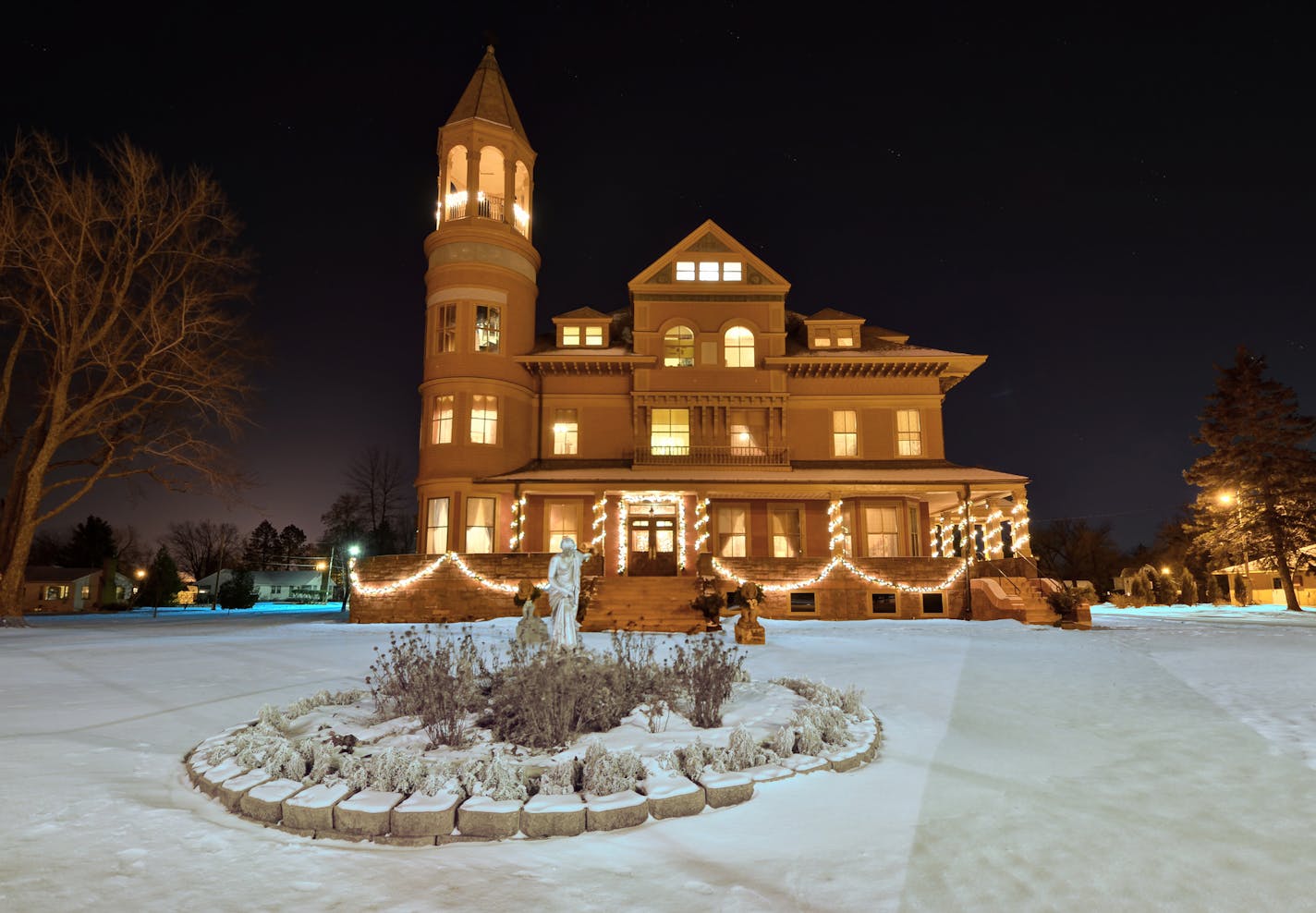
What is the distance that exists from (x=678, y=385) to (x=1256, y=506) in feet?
87.6

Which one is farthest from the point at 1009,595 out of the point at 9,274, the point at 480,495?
the point at 9,274

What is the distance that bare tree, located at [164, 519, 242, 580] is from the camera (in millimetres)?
88250

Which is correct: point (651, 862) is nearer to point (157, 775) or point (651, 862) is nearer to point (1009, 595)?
point (157, 775)

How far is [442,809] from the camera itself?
183 inches

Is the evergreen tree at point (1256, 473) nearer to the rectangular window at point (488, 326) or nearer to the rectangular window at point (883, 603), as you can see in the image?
the rectangular window at point (883, 603)

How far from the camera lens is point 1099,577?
66.9 meters

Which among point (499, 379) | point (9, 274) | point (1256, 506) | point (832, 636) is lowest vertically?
point (832, 636)

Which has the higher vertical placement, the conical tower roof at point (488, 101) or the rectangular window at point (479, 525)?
the conical tower roof at point (488, 101)

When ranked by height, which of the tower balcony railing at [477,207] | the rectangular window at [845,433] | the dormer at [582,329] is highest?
the tower balcony railing at [477,207]

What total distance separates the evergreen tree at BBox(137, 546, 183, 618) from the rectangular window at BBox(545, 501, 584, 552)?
→ 3752 centimetres

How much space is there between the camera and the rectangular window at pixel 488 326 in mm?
27312

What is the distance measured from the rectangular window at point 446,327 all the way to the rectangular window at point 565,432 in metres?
4.80

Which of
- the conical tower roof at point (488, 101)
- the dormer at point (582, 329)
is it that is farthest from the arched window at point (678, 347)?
the conical tower roof at point (488, 101)

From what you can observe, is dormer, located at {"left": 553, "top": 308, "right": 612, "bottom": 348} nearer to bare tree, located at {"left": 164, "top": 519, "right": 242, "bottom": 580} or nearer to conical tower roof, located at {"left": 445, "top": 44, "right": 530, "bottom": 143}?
conical tower roof, located at {"left": 445, "top": 44, "right": 530, "bottom": 143}
